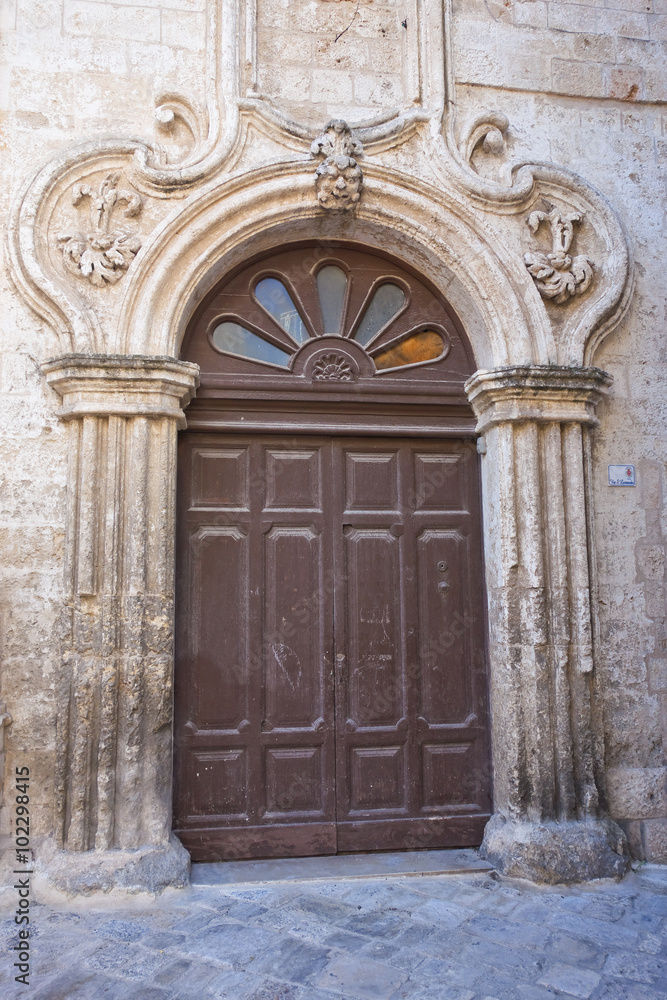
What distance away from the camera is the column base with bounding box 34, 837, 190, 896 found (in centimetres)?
335

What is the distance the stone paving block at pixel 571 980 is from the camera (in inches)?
106

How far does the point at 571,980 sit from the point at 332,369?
2.98 m

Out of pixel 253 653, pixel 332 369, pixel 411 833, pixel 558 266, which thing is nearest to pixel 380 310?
pixel 332 369

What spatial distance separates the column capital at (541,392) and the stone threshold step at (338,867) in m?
2.28

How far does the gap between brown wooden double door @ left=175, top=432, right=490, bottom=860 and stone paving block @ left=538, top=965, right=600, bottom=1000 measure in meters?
1.17

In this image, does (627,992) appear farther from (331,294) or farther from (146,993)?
(331,294)

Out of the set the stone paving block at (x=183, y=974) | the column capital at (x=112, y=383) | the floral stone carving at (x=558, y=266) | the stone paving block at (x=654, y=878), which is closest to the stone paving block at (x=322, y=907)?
the stone paving block at (x=183, y=974)

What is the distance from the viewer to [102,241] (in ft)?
12.5

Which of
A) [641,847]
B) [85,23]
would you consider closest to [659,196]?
[85,23]

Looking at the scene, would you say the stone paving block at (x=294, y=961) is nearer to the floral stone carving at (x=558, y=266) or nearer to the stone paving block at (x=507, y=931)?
the stone paving block at (x=507, y=931)

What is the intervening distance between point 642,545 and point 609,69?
2816 millimetres

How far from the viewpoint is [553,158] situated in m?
4.33

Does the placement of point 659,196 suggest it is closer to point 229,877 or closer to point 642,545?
point 642,545

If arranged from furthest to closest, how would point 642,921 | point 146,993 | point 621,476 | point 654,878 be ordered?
1. point 621,476
2. point 654,878
3. point 642,921
4. point 146,993
